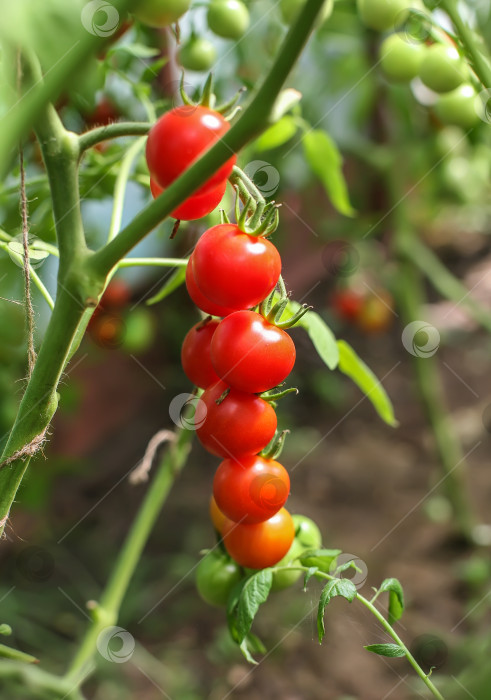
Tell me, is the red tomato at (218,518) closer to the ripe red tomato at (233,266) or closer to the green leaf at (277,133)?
the ripe red tomato at (233,266)

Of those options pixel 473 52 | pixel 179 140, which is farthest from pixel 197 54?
pixel 179 140

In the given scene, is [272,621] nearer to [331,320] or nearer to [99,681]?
[99,681]

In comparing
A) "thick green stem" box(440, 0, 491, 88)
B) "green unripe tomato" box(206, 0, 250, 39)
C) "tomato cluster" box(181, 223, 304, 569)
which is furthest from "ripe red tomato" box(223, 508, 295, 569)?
"green unripe tomato" box(206, 0, 250, 39)

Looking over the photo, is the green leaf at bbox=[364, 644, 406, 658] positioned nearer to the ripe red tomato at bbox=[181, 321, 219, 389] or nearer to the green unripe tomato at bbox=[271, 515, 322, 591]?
the green unripe tomato at bbox=[271, 515, 322, 591]

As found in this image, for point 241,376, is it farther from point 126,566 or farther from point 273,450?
point 126,566

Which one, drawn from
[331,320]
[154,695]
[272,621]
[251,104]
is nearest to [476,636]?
[272,621]

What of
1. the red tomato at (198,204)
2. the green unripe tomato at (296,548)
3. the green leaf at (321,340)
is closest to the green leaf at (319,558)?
the green unripe tomato at (296,548)
